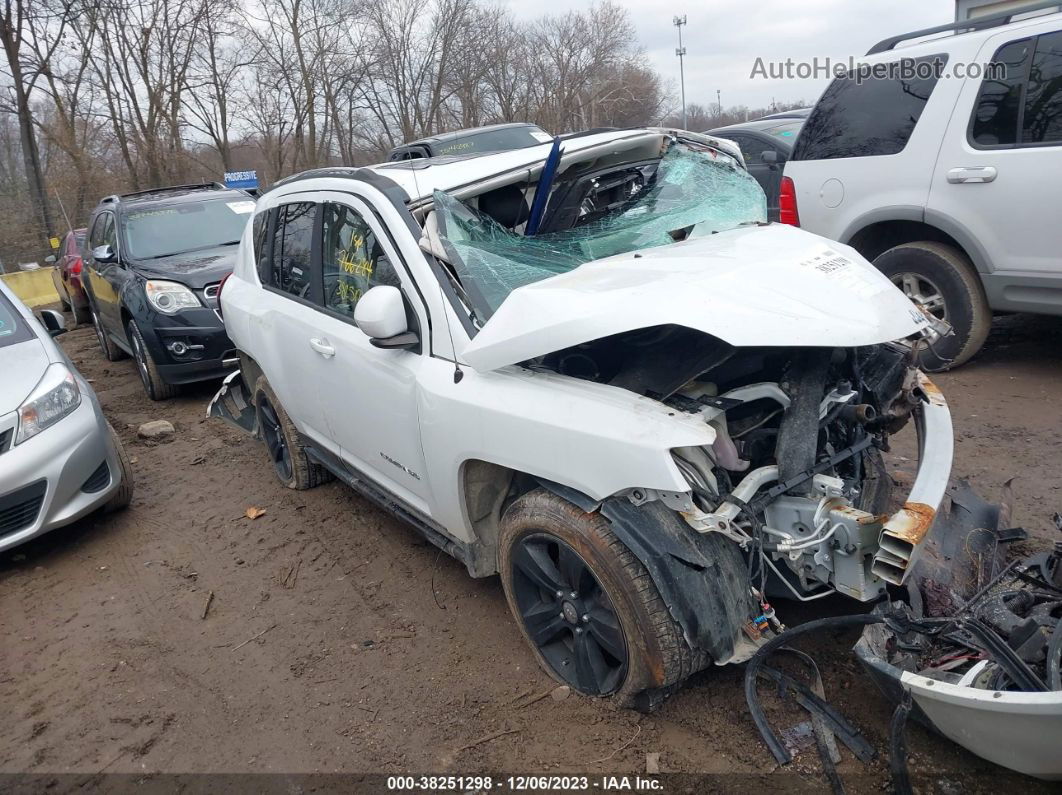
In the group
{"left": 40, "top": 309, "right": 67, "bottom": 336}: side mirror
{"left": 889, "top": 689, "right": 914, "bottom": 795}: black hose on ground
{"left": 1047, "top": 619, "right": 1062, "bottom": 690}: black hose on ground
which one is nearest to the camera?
{"left": 1047, "top": 619, "right": 1062, "bottom": 690}: black hose on ground

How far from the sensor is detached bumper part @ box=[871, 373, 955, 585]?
2.18 meters

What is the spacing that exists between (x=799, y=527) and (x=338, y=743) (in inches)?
70.8

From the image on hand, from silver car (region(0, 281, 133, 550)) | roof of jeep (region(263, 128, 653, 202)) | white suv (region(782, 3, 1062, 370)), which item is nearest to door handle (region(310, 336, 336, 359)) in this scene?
roof of jeep (region(263, 128, 653, 202))

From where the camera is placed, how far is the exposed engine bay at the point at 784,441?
232 centimetres

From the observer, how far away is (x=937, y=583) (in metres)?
2.56

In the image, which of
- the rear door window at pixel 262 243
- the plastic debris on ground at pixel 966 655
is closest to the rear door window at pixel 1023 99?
the plastic debris on ground at pixel 966 655

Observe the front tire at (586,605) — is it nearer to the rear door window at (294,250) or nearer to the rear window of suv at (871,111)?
the rear door window at (294,250)

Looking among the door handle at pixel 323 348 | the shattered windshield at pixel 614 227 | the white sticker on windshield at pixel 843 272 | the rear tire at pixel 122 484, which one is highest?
the shattered windshield at pixel 614 227

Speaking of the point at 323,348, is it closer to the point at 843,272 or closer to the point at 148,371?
the point at 843,272

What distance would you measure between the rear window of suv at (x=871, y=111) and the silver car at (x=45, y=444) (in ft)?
17.5

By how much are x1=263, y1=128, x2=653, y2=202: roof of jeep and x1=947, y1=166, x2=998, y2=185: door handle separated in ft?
8.27

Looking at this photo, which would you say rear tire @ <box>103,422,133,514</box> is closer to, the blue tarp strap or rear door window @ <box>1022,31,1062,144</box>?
the blue tarp strap

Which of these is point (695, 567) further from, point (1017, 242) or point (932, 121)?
point (932, 121)

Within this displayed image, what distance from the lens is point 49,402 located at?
14.1 feet
